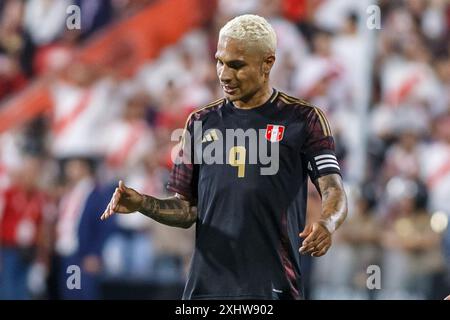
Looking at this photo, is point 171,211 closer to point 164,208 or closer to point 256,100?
point 164,208

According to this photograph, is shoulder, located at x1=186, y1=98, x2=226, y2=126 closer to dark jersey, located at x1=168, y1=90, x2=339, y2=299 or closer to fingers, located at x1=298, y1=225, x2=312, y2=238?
dark jersey, located at x1=168, y1=90, x2=339, y2=299

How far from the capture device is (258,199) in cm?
552

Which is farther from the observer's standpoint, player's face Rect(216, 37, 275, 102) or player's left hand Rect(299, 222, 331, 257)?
player's face Rect(216, 37, 275, 102)

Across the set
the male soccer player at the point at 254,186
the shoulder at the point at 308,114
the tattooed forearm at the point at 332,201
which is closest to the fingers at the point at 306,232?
the tattooed forearm at the point at 332,201

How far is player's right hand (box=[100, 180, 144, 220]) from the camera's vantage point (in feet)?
17.5

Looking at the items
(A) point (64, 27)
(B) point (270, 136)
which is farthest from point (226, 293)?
(A) point (64, 27)

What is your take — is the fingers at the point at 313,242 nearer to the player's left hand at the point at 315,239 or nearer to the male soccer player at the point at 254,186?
the player's left hand at the point at 315,239

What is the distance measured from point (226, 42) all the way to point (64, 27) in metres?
8.18

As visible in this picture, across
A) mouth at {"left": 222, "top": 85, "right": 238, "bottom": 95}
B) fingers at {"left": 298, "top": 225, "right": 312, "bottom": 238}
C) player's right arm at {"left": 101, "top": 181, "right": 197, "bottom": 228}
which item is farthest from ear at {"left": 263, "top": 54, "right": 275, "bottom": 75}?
fingers at {"left": 298, "top": 225, "right": 312, "bottom": 238}

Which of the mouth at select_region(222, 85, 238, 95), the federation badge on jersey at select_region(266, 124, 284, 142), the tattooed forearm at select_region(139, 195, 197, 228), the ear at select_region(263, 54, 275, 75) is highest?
the ear at select_region(263, 54, 275, 75)

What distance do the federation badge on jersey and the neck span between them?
140mm

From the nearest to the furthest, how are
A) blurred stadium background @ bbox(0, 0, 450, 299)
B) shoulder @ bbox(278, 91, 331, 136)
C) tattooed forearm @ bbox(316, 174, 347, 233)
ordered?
tattooed forearm @ bbox(316, 174, 347, 233)
shoulder @ bbox(278, 91, 331, 136)
blurred stadium background @ bbox(0, 0, 450, 299)

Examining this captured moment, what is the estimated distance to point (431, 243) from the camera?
11062mm

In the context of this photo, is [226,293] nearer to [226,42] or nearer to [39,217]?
[226,42]
